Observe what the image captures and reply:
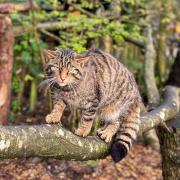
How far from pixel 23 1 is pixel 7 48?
93 centimetres

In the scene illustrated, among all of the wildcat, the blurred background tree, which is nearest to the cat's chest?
the wildcat

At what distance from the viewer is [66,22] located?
5.68 m

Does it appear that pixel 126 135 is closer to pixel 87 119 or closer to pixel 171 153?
pixel 87 119

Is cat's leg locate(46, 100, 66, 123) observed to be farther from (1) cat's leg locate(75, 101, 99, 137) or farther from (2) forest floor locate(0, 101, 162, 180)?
(2) forest floor locate(0, 101, 162, 180)

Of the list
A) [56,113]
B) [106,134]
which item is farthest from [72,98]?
[106,134]

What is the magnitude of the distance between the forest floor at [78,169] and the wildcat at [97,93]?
1.95m

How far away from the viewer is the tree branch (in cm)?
245

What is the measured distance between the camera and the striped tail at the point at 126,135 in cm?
306

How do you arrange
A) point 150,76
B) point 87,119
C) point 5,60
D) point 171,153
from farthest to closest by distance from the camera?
point 150,76 < point 5,60 < point 171,153 < point 87,119

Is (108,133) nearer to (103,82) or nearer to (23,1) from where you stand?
(103,82)

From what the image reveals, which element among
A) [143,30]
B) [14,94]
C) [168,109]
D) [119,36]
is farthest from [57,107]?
[143,30]

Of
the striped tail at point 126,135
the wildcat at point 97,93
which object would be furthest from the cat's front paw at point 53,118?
the striped tail at point 126,135

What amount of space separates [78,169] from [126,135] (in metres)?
2.28

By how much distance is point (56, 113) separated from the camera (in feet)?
10.4
